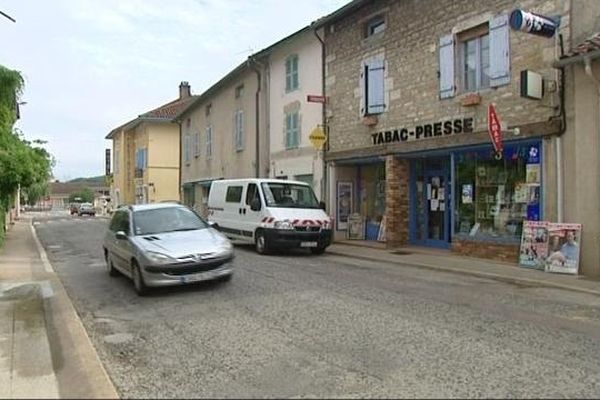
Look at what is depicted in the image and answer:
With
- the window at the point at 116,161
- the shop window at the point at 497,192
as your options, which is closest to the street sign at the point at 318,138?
the shop window at the point at 497,192

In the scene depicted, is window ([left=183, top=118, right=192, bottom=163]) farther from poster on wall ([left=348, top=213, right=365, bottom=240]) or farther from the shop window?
the shop window

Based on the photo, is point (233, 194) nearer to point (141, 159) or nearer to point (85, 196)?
point (141, 159)

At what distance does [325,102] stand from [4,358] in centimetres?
1507

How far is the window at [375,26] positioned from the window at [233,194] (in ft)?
20.3

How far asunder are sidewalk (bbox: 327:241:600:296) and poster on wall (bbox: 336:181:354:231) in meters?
1.87

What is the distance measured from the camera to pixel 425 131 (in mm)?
15305

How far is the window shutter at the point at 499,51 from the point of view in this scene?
12.9m

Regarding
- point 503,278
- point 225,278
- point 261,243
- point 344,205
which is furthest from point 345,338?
point 344,205

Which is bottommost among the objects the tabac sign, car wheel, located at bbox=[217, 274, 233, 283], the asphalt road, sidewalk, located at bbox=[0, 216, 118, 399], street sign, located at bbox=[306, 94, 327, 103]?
sidewalk, located at bbox=[0, 216, 118, 399]

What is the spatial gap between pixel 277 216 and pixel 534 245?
612 cm

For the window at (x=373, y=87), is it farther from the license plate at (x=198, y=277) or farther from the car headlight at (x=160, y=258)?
the car headlight at (x=160, y=258)

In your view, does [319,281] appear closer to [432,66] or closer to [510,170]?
[510,170]

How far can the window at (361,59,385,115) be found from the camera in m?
17.0

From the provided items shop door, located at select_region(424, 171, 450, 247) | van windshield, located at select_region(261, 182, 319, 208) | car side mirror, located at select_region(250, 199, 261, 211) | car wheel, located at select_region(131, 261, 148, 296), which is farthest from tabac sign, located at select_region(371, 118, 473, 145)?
car wheel, located at select_region(131, 261, 148, 296)
